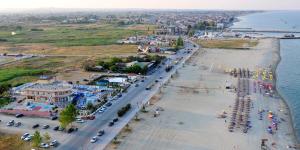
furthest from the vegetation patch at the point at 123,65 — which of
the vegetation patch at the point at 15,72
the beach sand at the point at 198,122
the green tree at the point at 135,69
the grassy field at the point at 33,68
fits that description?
the vegetation patch at the point at 15,72

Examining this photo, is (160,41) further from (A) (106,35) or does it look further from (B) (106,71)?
(B) (106,71)

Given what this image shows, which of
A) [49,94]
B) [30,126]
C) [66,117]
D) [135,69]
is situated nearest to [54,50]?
[135,69]

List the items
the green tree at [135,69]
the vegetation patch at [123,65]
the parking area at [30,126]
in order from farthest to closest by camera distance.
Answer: the vegetation patch at [123,65] < the green tree at [135,69] < the parking area at [30,126]

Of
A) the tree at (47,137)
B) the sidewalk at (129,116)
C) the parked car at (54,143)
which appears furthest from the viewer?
the sidewalk at (129,116)

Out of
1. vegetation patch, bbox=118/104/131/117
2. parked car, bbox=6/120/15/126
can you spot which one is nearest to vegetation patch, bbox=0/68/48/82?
parked car, bbox=6/120/15/126

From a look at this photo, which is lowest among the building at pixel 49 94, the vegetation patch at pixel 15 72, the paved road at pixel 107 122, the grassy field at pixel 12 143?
the grassy field at pixel 12 143

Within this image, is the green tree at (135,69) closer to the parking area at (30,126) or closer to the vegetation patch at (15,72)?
the vegetation patch at (15,72)

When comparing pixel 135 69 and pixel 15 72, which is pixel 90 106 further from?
pixel 15 72

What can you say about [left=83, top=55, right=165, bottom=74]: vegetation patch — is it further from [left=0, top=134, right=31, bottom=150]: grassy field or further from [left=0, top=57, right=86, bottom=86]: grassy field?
[left=0, top=134, right=31, bottom=150]: grassy field
